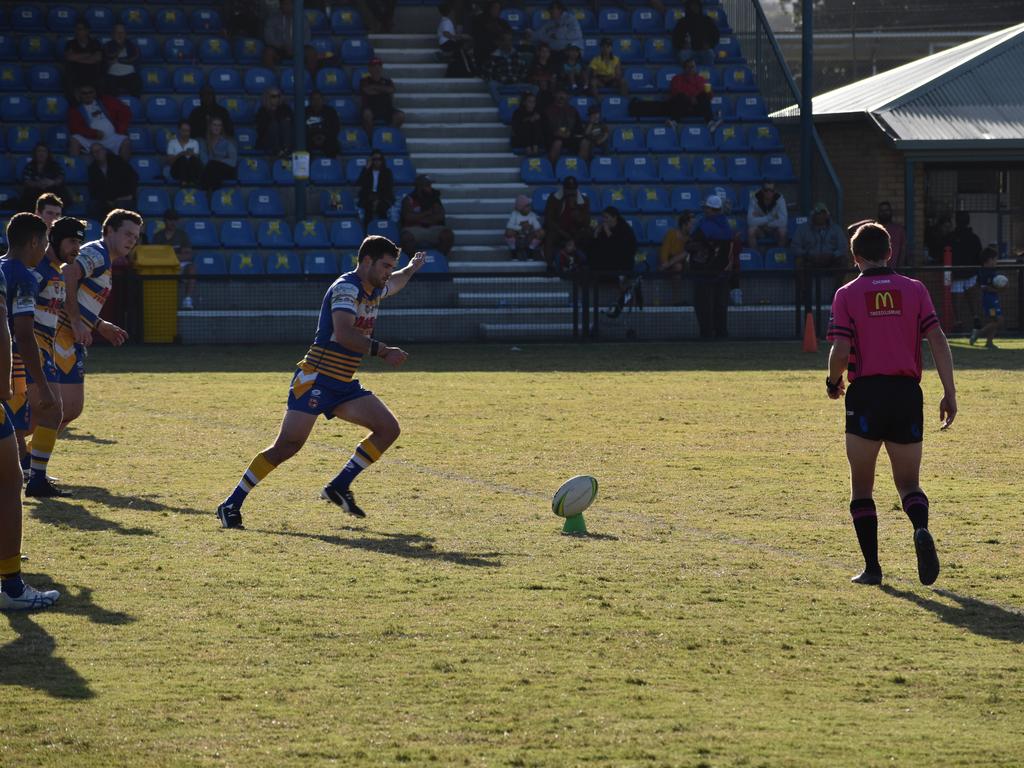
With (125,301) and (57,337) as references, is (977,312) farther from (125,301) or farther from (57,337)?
(57,337)

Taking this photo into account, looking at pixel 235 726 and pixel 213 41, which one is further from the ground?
pixel 213 41

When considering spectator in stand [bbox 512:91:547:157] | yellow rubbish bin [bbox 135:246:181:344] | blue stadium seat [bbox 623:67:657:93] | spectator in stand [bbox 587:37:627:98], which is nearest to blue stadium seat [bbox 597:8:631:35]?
blue stadium seat [bbox 623:67:657:93]

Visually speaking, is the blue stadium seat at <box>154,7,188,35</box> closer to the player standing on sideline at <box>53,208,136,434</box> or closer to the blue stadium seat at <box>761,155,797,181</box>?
the blue stadium seat at <box>761,155,797,181</box>

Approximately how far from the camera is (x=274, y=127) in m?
27.2

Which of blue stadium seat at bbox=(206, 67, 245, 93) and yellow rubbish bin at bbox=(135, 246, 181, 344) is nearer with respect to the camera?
yellow rubbish bin at bbox=(135, 246, 181, 344)

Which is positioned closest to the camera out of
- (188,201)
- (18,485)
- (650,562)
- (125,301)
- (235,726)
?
(235,726)

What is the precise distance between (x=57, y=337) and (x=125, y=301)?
1272cm

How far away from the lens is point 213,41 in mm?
29594

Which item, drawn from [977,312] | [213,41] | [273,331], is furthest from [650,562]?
[213,41]

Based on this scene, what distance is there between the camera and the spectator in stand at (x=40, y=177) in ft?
81.4

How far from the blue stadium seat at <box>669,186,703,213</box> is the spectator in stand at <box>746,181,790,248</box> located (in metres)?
1.27

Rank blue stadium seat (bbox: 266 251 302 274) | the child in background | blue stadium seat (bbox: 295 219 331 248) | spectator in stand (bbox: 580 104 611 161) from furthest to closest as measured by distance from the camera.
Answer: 1. spectator in stand (bbox: 580 104 611 161)
2. blue stadium seat (bbox: 295 219 331 248)
3. blue stadium seat (bbox: 266 251 302 274)
4. the child in background

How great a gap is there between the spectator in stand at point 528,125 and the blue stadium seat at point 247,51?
4.98 meters

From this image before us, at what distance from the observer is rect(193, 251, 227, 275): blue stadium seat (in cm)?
2520
